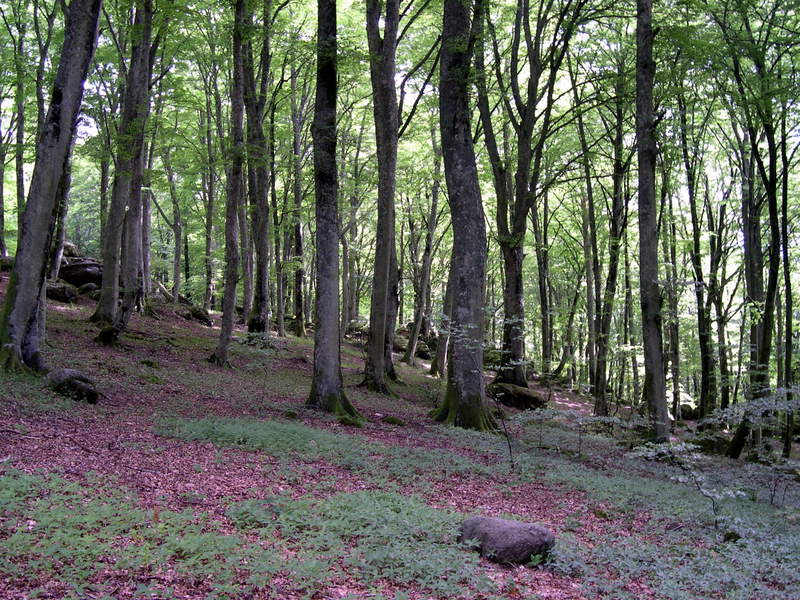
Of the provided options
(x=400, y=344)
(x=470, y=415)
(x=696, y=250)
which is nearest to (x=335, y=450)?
(x=470, y=415)

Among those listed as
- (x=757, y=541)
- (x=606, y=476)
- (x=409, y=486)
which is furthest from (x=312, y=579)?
(x=606, y=476)

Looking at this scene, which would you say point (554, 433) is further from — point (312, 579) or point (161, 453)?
point (312, 579)

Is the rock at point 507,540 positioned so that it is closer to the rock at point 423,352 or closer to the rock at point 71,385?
the rock at point 71,385

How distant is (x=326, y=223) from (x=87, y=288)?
41.6 feet

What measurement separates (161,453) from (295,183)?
16870 millimetres

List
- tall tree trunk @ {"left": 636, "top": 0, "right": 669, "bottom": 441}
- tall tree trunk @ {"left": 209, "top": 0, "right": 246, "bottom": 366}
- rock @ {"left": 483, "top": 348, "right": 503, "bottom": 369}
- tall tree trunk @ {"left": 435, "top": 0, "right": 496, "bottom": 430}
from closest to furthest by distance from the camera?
1. tall tree trunk @ {"left": 636, "top": 0, "right": 669, "bottom": 441}
2. tall tree trunk @ {"left": 435, "top": 0, "right": 496, "bottom": 430}
3. rock @ {"left": 483, "top": 348, "right": 503, "bottom": 369}
4. tall tree trunk @ {"left": 209, "top": 0, "right": 246, "bottom": 366}

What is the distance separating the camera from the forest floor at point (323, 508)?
3664 mm

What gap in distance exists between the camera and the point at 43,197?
8.43 meters

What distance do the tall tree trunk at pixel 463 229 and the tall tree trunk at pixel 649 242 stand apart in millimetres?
2944

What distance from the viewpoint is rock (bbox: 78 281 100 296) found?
60.4ft

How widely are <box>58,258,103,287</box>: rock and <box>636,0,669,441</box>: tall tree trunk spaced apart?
17184mm

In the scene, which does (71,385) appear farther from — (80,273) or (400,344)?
(400,344)

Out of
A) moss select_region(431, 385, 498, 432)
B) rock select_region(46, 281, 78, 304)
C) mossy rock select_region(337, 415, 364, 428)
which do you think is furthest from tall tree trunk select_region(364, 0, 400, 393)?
rock select_region(46, 281, 78, 304)

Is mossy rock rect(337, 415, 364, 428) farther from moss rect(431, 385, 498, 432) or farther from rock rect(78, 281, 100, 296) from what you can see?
rock rect(78, 281, 100, 296)
